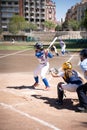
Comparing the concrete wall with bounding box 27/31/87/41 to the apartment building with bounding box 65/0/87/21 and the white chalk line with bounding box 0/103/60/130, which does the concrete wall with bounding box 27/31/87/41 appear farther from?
the white chalk line with bounding box 0/103/60/130

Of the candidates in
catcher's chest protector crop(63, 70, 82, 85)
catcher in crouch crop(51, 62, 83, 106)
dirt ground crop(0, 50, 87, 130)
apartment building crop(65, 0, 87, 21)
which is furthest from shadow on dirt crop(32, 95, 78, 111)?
apartment building crop(65, 0, 87, 21)

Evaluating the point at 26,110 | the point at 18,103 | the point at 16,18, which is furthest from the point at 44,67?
the point at 16,18

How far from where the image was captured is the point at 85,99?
8.79 metres

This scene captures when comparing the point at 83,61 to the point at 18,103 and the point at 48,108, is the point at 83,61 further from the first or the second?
the point at 18,103

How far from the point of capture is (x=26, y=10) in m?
148

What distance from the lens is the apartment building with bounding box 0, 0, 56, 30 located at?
5625 inches

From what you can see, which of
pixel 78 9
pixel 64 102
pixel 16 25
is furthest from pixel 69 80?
A: pixel 16 25

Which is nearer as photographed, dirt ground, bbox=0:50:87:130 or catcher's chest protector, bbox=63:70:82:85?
dirt ground, bbox=0:50:87:130

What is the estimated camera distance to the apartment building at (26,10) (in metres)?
143

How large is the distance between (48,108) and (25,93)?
2.39 meters

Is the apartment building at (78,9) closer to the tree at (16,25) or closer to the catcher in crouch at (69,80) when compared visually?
the tree at (16,25)

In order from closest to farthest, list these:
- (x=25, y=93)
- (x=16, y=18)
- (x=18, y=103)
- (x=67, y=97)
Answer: (x=18, y=103) → (x=67, y=97) → (x=25, y=93) → (x=16, y=18)

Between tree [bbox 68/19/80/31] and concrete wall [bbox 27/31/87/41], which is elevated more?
tree [bbox 68/19/80/31]

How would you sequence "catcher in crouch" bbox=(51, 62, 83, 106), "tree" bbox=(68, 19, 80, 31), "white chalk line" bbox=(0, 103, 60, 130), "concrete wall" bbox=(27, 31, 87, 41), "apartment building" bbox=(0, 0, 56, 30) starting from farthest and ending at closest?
"apartment building" bbox=(0, 0, 56, 30)
"tree" bbox=(68, 19, 80, 31)
"concrete wall" bbox=(27, 31, 87, 41)
"catcher in crouch" bbox=(51, 62, 83, 106)
"white chalk line" bbox=(0, 103, 60, 130)
